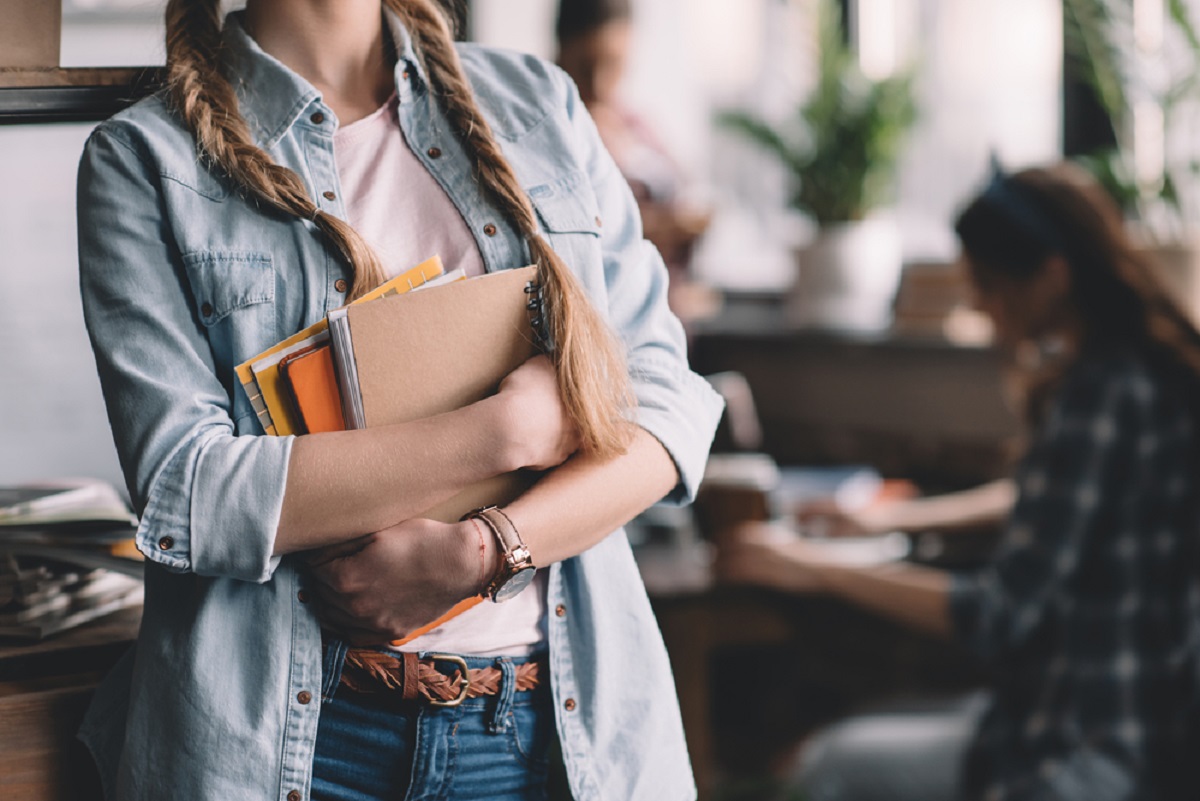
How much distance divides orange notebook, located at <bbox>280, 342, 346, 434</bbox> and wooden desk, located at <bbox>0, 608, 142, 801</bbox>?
0.37 meters

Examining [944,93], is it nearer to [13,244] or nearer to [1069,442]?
[1069,442]

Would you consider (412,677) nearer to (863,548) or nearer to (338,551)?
(338,551)

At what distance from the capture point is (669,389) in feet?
3.13

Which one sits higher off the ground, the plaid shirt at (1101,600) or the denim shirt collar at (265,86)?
the denim shirt collar at (265,86)

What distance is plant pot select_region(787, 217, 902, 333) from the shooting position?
10.4ft

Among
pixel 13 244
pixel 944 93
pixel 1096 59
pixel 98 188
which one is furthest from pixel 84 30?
pixel 944 93

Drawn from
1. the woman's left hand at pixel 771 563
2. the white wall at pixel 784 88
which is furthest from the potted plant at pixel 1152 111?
the woman's left hand at pixel 771 563

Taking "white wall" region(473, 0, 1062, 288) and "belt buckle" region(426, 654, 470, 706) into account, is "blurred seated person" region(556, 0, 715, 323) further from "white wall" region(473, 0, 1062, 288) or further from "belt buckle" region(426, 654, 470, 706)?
"belt buckle" region(426, 654, 470, 706)

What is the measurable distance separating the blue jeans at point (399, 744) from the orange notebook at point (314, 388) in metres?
0.17

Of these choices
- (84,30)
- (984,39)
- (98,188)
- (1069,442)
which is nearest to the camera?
(98,188)

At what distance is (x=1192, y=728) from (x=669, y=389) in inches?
45.1

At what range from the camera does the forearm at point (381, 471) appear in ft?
2.66

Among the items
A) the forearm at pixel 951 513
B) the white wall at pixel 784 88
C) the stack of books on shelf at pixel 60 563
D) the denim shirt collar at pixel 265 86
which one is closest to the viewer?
the denim shirt collar at pixel 265 86

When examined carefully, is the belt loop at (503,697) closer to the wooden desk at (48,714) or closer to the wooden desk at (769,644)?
the wooden desk at (48,714)
